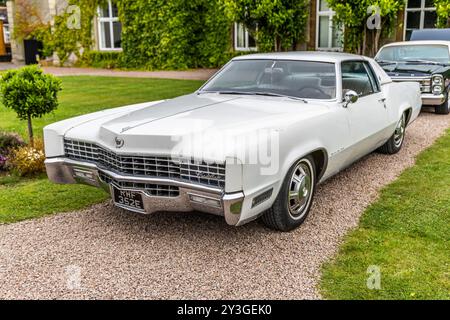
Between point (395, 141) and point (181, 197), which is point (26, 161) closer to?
point (181, 197)

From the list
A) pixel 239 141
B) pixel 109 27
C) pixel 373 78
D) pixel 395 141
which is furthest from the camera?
pixel 109 27

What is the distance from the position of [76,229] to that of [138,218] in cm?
56

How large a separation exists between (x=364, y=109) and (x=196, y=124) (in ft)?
7.21

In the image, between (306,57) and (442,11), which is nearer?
(306,57)

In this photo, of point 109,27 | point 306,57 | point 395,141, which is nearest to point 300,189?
point 306,57

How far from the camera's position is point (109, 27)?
22391mm

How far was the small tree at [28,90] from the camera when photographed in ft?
19.6

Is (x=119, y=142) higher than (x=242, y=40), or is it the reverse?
(x=242, y=40)

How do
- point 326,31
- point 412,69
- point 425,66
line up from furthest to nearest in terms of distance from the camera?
point 326,31 < point 425,66 < point 412,69

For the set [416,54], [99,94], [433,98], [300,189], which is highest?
[416,54]

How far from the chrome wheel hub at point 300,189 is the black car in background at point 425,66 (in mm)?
5787

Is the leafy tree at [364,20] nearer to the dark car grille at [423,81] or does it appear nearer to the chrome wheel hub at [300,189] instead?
the dark car grille at [423,81]

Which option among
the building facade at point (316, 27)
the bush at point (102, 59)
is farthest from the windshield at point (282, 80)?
the bush at point (102, 59)
